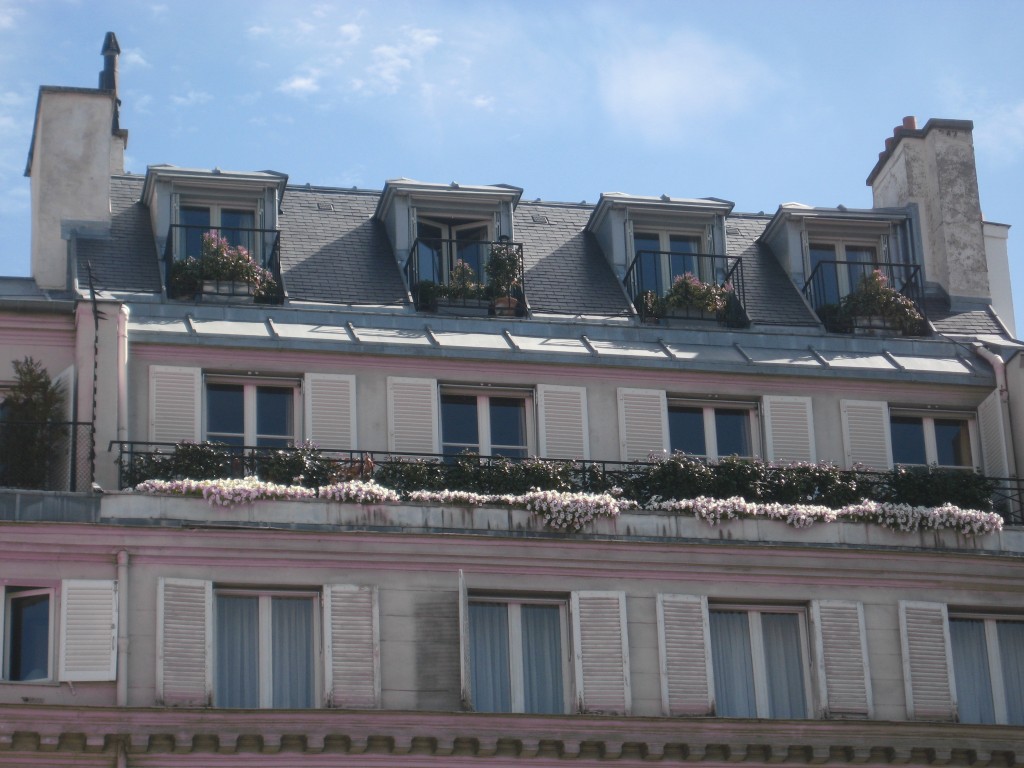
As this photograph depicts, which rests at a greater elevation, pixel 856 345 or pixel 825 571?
pixel 856 345

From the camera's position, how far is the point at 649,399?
1569 inches

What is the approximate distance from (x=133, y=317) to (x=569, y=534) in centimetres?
753

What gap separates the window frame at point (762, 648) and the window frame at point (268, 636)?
5.71m

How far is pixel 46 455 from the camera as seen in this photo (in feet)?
120

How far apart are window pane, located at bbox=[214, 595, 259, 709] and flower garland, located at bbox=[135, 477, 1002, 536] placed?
145 centimetres

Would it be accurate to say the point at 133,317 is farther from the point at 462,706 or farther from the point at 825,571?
the point at 825,571

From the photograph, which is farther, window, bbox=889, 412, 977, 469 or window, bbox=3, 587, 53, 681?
window, bbox=889, 412, 977, 469

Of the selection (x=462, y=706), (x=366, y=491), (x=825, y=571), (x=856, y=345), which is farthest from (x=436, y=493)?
(x=856, y=345)

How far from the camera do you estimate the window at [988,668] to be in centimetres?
3775

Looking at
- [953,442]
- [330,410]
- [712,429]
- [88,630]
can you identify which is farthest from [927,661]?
[88,630]

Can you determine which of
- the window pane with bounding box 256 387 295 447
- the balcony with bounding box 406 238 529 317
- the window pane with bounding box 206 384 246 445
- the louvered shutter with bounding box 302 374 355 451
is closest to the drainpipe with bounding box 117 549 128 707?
the window pane with bounding box 206 384 246 445

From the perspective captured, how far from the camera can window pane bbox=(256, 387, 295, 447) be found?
1502 inches

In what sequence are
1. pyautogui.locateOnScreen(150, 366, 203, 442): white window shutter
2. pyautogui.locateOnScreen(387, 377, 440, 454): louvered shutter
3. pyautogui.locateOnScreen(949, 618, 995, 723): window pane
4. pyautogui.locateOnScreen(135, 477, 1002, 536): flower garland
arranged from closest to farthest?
pyautogui.locateOnScreen(135, 477, 1002, 536): flower garland
pyautogui.locateOnScreen(150, 366, 203, 442): white window shutter
pyautogui.locateOnScreen(949, 618, 995, 723): window pane
pyautogui.locateOnScreen(387, 377, 440, 454): louvered shutter

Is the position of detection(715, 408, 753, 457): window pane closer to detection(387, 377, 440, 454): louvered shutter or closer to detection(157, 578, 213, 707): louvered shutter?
detection(387, 377, 440, 454): louvered shutter
